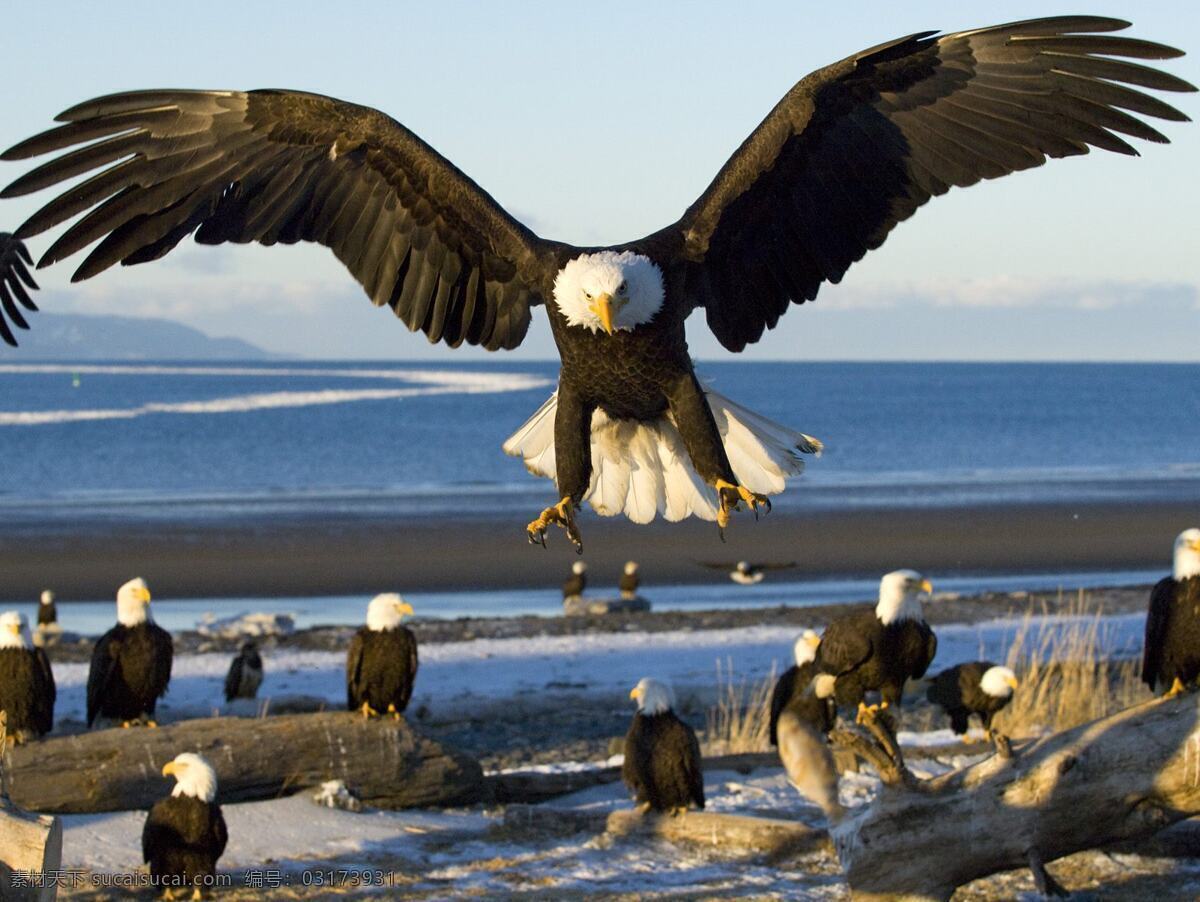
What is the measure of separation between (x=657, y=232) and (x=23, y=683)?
3.86m

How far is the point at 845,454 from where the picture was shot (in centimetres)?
3538

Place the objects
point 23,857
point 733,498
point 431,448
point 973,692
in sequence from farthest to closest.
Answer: point 431,448, point 973,692, point 733,498, point 23,857

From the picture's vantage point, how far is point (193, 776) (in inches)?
217

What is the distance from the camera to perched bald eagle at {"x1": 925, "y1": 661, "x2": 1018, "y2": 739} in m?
7.57

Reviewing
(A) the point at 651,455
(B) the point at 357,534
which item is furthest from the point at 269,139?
(B) the point at 357,534

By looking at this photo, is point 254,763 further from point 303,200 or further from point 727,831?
point 303,200

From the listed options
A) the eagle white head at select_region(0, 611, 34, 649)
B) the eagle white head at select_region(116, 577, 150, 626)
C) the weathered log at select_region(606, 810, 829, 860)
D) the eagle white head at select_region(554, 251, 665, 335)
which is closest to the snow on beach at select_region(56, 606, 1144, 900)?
the weathered log at select_region(606, 810, 829, 860)

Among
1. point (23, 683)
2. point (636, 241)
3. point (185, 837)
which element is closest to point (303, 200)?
point (636, 241)

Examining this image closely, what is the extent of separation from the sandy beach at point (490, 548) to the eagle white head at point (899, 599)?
27.0 ft

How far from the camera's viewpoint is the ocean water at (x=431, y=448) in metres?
25.5

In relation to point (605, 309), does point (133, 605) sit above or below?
below

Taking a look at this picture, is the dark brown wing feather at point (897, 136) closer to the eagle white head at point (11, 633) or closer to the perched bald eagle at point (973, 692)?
the perched bald eagle at point (973, 692)

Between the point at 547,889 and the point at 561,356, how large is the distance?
1838 mm

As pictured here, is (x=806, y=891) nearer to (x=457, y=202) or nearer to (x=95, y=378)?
(x=457, y=202)
